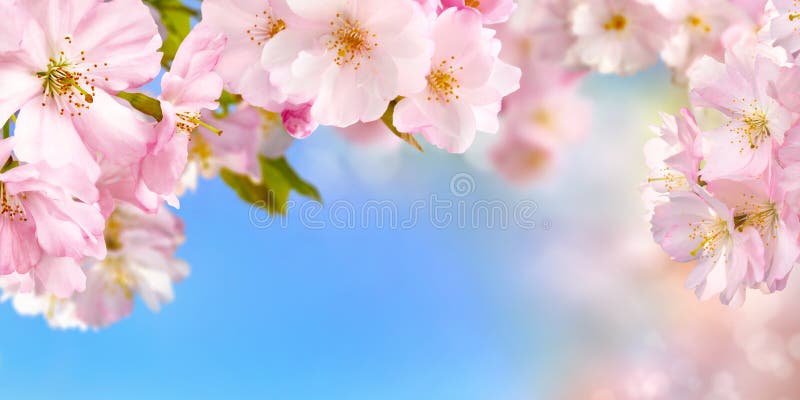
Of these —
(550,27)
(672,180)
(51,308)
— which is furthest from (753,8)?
(51,308)

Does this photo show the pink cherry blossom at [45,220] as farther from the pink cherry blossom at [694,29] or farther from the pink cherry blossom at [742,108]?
the pink cherry blossom at [694,29]

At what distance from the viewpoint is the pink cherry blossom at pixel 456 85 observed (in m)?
0.64

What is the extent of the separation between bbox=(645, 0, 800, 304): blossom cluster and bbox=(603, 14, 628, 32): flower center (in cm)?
37

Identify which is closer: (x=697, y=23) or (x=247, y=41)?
(x=247, y=41)

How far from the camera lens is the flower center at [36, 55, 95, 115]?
1.92 ft

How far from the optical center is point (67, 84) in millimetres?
590

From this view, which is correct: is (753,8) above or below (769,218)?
above

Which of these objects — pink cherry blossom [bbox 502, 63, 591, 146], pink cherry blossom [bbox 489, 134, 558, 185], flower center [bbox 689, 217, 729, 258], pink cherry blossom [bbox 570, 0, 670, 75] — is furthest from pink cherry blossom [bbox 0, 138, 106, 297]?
pink cherry blossom [bbox 489, 134, 558, 185]

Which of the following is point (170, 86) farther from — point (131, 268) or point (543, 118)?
point (543, 118)

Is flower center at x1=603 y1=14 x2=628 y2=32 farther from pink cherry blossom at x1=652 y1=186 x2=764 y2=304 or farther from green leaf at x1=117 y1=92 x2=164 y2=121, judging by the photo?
green leaf at x1=117 y1=92 x2=164 y2=121

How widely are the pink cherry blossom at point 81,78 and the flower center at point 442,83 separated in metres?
0.20

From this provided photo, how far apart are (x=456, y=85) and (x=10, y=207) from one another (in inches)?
13.1

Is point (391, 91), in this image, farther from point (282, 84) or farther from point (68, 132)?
point (68, 132)

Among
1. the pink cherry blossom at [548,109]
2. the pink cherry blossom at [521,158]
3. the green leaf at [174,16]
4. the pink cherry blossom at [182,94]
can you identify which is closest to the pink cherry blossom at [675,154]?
the pink cherry blossom at [182,94]
